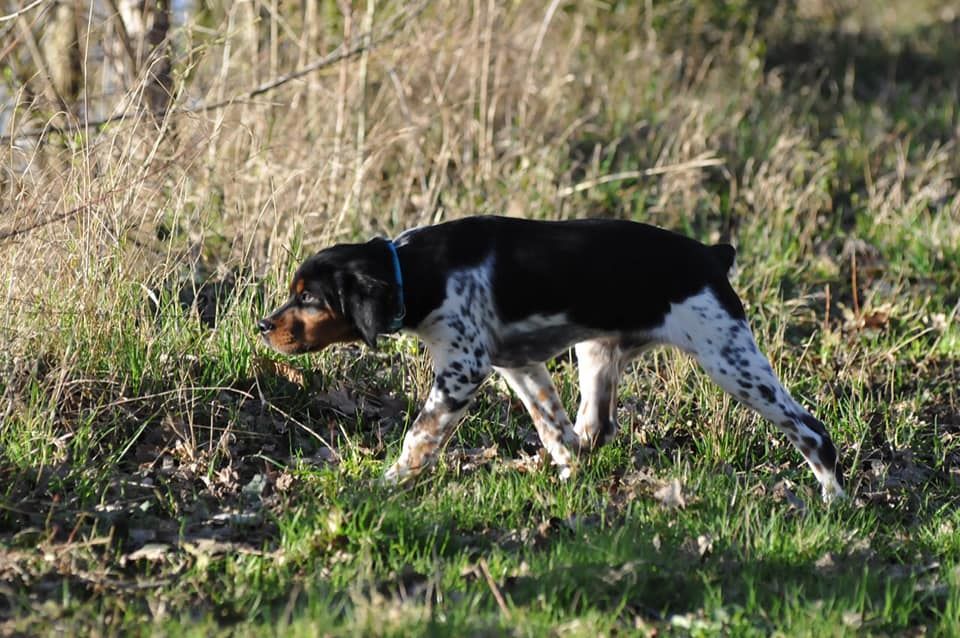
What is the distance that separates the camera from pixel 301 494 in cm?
532

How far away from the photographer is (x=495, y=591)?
4.25 metres

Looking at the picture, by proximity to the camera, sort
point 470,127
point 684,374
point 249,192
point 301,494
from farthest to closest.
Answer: point 470,127, point 249,192, point 684,374, point 301,494

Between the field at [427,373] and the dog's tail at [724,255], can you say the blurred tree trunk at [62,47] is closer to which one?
the field at [427,373]

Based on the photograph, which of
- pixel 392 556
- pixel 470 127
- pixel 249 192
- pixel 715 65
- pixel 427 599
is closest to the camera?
pixel 427 599

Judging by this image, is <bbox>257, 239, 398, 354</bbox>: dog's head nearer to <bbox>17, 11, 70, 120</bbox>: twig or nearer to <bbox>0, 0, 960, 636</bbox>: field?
<bbox>0, 0, 960, 636</bbox>: field

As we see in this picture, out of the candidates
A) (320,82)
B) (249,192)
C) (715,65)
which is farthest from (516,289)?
(715,65)

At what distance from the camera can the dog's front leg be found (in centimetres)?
558

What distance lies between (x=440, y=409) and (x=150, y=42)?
3.66 meters

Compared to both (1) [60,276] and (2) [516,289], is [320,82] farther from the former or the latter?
(2) [516,289]

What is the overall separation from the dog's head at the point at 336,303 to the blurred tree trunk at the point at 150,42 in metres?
2.20

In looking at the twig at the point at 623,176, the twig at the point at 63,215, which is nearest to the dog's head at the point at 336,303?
the twig at the point at 63,215

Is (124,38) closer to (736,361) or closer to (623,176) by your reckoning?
(623,176)

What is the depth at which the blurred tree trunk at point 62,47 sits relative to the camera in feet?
31.8

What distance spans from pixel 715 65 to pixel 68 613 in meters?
9.93
